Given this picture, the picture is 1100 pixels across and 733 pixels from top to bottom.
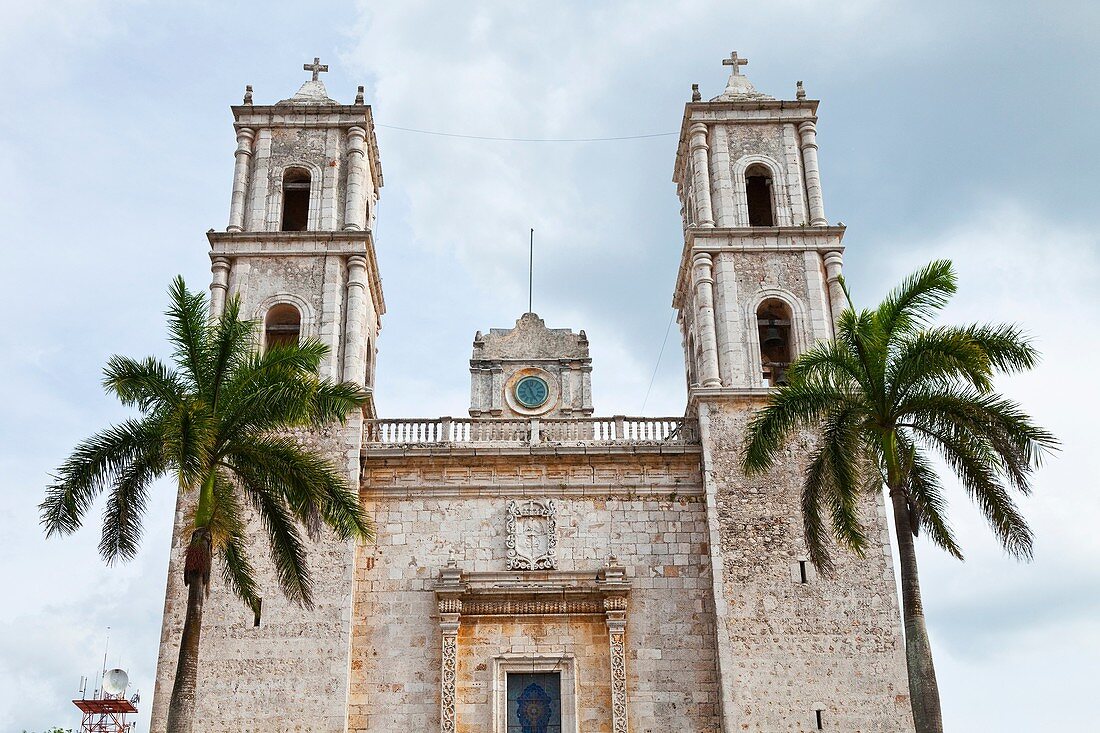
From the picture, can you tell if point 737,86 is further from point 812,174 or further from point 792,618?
point 792,618

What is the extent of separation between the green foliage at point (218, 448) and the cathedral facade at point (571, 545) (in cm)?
414

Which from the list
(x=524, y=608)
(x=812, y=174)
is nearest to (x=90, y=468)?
(x=524, y=608)

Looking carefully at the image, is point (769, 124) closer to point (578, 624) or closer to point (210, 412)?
point (578, 624)

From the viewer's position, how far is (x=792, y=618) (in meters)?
23.2

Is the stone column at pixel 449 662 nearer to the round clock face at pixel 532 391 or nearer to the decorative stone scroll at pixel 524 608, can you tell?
the decorative stone scroll at pixel 524 608

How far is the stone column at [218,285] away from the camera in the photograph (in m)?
26.5

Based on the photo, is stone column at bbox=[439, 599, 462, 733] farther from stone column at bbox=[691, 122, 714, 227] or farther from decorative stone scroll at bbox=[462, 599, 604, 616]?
stone column at bbox=[691, 122, 714, 227]

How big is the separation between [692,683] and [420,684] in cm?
510

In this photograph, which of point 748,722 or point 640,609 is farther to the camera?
point 640,609

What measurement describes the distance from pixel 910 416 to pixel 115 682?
27.4 meters

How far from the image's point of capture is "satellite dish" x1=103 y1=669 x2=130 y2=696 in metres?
37.2

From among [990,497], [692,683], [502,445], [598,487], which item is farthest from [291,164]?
[990,497]

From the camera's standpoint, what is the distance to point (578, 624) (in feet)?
78.0

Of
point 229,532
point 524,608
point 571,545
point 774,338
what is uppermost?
point 774,338
